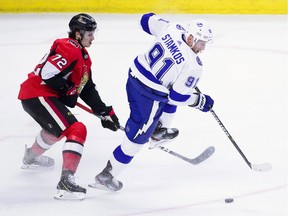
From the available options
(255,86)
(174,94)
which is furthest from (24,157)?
(255,86)

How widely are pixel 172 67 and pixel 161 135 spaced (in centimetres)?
52

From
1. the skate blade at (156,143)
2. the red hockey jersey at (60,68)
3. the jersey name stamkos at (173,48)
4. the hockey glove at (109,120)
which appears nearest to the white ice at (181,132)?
the skate blade at (156,143)

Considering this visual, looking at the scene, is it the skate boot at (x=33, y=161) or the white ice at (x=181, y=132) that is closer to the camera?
the white ice at (x=181, y=132)

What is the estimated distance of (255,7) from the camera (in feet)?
28.4

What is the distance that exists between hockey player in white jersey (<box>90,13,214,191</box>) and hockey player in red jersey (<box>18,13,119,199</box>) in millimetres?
223

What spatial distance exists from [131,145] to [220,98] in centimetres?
188

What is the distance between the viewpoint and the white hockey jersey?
4328mm

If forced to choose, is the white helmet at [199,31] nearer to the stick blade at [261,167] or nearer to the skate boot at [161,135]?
the skate boot at [161,135]

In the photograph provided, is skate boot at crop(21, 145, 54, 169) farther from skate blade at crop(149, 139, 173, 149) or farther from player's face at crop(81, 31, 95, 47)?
player's face at crop(81, 31, 95, 47)

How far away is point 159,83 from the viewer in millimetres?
4441

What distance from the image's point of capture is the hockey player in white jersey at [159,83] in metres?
4.34

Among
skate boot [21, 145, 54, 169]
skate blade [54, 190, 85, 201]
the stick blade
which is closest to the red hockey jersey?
skate boot [21, 145, 54, 169]

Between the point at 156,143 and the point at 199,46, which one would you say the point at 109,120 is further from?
the point at 199,46

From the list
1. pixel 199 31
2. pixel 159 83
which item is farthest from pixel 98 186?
pixel 199 31
